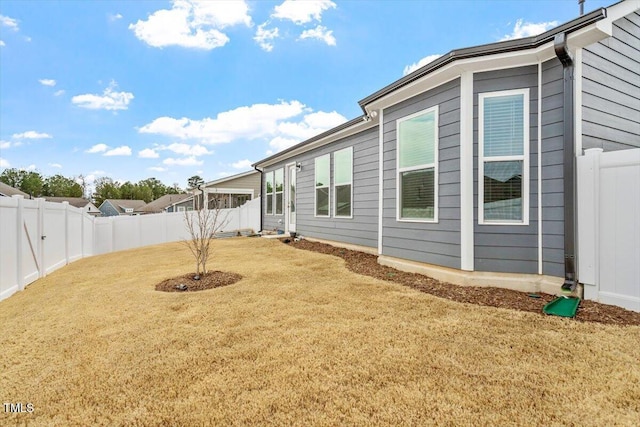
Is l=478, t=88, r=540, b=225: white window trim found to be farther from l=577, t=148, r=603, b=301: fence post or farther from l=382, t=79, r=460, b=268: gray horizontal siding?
l=577, t=148, r=603, b=301: fence post

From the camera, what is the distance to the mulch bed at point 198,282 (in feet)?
15.4

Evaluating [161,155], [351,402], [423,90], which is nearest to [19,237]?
[351,402]

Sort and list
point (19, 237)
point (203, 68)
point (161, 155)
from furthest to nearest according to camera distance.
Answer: point (161, 155) → point (203, 68) → point (19, 237)

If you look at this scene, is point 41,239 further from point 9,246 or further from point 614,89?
point 614,89

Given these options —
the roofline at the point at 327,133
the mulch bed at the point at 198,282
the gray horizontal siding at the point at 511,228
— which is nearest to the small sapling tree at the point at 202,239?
the mulch bed at the point at 198,282

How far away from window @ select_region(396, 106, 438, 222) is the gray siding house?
0.02 meters

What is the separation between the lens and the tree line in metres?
48.2

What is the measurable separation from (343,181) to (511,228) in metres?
A: 4.80

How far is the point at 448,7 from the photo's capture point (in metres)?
7.82

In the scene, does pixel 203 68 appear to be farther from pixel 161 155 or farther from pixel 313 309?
pixel 161 155

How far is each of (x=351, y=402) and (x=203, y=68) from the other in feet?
48.4

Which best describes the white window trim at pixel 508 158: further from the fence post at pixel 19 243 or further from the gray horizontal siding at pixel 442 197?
the fence post at pixel 19 243

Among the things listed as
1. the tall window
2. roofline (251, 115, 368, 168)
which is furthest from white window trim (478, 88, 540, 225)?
the tall window

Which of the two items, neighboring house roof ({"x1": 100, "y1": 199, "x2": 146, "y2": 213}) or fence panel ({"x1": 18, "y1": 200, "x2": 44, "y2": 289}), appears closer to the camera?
fence panel ({"x1": 18, "y1": 200, "x2": 44, "y2": 289})
